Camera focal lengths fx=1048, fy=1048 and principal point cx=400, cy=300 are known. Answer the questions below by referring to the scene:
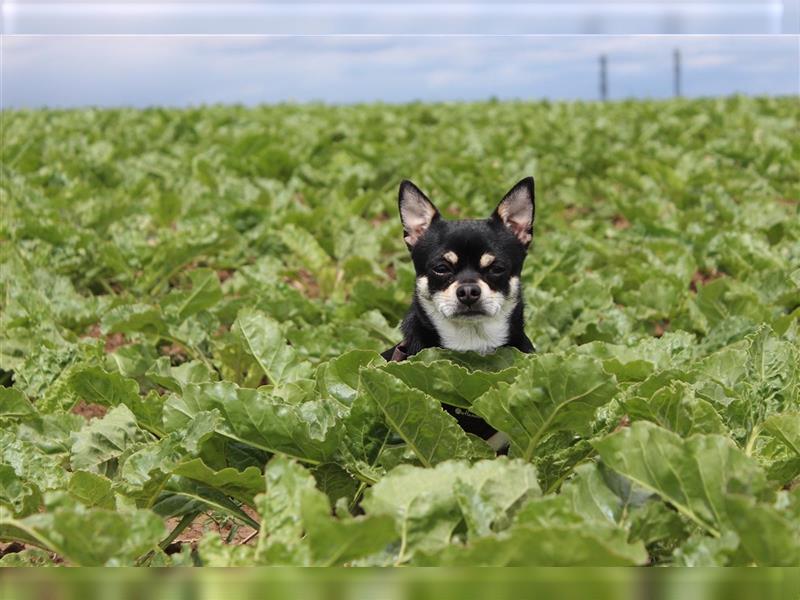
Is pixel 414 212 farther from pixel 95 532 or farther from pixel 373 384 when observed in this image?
pixel 95 532

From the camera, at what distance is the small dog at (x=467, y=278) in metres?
3.47

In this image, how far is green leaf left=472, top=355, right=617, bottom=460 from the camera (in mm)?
2479

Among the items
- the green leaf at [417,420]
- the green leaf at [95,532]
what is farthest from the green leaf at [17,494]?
the green leaf at [417,420]

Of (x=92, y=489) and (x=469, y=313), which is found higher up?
(x=469, y=313)

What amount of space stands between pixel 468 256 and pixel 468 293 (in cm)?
20

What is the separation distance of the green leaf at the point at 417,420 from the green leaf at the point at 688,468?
526 mm

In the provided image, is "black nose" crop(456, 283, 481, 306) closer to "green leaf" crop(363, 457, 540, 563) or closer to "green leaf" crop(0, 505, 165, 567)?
"green leaf" crop(363, 457, 540, 563)

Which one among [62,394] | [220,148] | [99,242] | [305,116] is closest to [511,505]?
[62,394]

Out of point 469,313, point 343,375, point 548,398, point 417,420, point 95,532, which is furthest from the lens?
point 469,313

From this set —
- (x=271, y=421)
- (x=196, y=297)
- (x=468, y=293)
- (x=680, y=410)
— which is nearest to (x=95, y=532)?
(x=271, y=421)

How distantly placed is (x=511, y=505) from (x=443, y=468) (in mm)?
171

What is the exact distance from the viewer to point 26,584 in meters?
1.87

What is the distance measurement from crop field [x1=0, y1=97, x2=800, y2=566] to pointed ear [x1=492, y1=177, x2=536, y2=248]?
0.52m

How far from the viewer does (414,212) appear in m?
3.76
